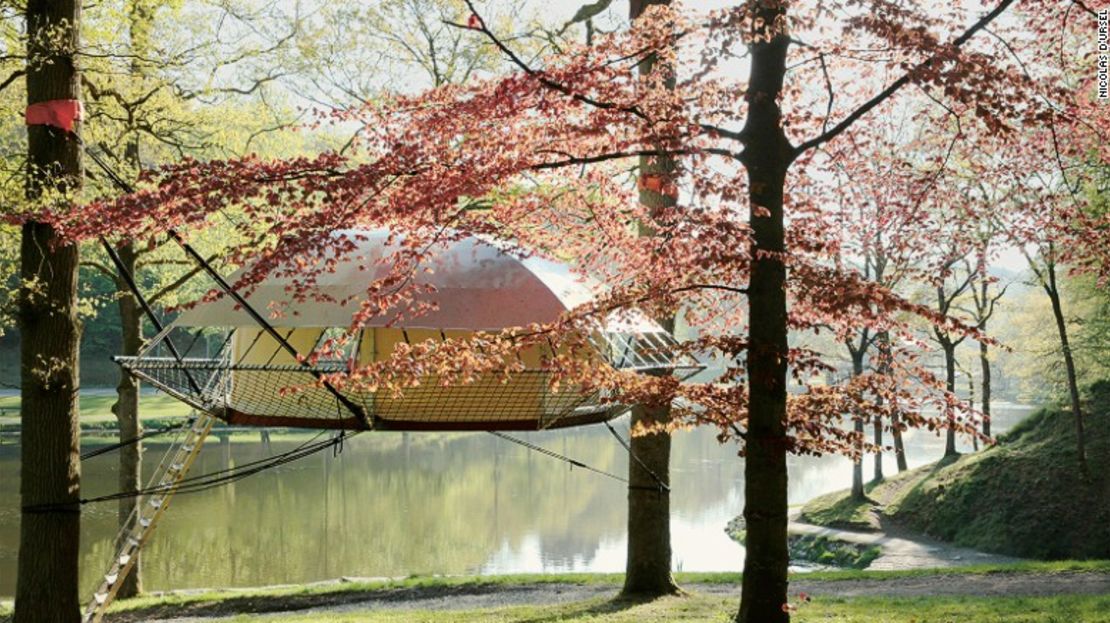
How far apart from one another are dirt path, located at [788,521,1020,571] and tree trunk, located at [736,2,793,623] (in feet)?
→ 49.2

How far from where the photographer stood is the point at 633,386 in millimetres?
7973

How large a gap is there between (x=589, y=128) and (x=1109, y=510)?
21.5m

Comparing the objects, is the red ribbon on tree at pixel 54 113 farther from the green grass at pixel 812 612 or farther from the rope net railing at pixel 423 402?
the green grass at pixel 812 612

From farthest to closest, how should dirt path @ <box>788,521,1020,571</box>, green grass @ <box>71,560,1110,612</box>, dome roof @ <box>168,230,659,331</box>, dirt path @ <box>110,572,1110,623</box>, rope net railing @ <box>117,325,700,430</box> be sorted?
dirt path @ <box>788,521,1020,571</box>, green grass @ <box>71,560,1110,612</box>, dirt path @ <box>110,572,1110,623</box>, rope net railing @ <box>117,325,700,430</box>, dome roof @ <box>168,230,659,331</box>

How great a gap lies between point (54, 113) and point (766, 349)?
6.44 meters

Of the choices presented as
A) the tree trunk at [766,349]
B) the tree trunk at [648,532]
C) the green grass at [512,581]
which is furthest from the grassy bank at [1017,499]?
the tree trunk at [766,349]

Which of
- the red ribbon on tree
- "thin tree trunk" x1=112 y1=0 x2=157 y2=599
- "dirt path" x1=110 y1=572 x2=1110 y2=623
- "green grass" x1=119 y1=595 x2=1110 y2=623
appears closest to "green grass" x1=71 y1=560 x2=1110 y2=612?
"dirt path" x1=110 y1=572 x2=1110 y2=623

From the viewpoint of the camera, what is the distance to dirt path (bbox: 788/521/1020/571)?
22969mm

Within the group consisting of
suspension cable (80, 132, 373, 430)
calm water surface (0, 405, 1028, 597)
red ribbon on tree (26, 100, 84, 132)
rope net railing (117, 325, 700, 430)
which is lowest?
calm water surface (0, 405, 1028, 597)

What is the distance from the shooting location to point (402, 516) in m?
29.7

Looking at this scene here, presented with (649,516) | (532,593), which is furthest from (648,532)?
(532,593)

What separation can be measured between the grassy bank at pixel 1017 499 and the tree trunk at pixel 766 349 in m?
18.2

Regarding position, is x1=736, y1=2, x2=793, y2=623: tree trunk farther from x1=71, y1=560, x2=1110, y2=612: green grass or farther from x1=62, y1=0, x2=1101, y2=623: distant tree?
x1=71, y1=560, x2=1110, y2=612: green grass

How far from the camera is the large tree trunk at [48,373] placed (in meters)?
9.05
